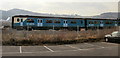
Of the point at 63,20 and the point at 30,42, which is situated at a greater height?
the point at 63,20

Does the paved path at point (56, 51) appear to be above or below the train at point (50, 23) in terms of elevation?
below

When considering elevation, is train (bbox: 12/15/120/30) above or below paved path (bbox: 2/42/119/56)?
above

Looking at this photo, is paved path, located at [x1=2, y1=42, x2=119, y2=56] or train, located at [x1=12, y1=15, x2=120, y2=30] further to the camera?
train, located at [x1=12, y1=15, x2=120, y2=30]

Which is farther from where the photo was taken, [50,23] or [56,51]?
[50,23]

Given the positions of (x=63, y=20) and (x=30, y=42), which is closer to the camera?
(x=30, y=42)

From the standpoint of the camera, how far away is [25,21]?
29.6 metres

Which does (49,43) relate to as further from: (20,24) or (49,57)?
(20,24)

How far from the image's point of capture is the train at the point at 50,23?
2967 centimetres

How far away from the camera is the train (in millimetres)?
29672

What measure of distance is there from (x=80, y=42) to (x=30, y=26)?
1491 centimetres

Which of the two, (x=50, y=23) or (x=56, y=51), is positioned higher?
(x=50, y=23)

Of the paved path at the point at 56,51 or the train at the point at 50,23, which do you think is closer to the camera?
the paved path at the point at 56,51

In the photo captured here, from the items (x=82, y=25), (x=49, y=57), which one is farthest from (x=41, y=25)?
(x=49, y=57)

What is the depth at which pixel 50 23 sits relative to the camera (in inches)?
1223
